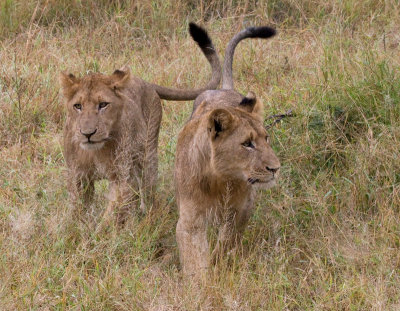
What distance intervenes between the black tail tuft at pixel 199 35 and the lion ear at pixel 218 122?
130 centimetres

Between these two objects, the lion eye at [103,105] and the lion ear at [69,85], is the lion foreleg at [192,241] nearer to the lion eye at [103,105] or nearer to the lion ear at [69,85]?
the lion eye at [103,105]

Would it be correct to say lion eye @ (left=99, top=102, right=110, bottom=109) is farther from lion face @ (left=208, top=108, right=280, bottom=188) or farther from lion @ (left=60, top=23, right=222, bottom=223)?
lion face @ (left=208, top=108, right=280, bottom=188)

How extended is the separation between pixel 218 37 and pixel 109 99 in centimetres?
244

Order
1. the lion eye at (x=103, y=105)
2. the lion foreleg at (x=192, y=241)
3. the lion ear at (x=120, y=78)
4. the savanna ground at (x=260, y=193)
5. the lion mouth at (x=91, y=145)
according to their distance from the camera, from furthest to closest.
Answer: the lion ear at (x=120, y=78) < the lion eye at (x=103, y=105) < the lion mouth at (x=91, y=145) < the lion foreleg at (x=192, y=241) < the savanna ground at (x=260, y=193)

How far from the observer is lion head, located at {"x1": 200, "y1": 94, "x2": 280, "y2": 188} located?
353cm

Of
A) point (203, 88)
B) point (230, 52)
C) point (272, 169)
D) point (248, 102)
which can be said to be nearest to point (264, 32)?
point (230, 52)

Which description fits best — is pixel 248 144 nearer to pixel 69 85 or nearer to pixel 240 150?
pixel 240 150

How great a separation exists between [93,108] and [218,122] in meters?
0.81

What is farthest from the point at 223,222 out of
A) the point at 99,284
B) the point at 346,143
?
the point at 346,143

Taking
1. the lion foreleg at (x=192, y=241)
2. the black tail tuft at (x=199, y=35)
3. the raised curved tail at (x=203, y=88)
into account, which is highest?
the black tail tuft at (x=199, y=35)

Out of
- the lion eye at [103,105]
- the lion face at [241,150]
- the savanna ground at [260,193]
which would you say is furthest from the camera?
the lion eye at [103,105]

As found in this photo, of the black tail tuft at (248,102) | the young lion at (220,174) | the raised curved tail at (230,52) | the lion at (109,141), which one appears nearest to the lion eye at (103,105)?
the lion at (109,141)

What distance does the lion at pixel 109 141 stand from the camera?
4.07 m

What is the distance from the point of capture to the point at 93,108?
13.5ft
